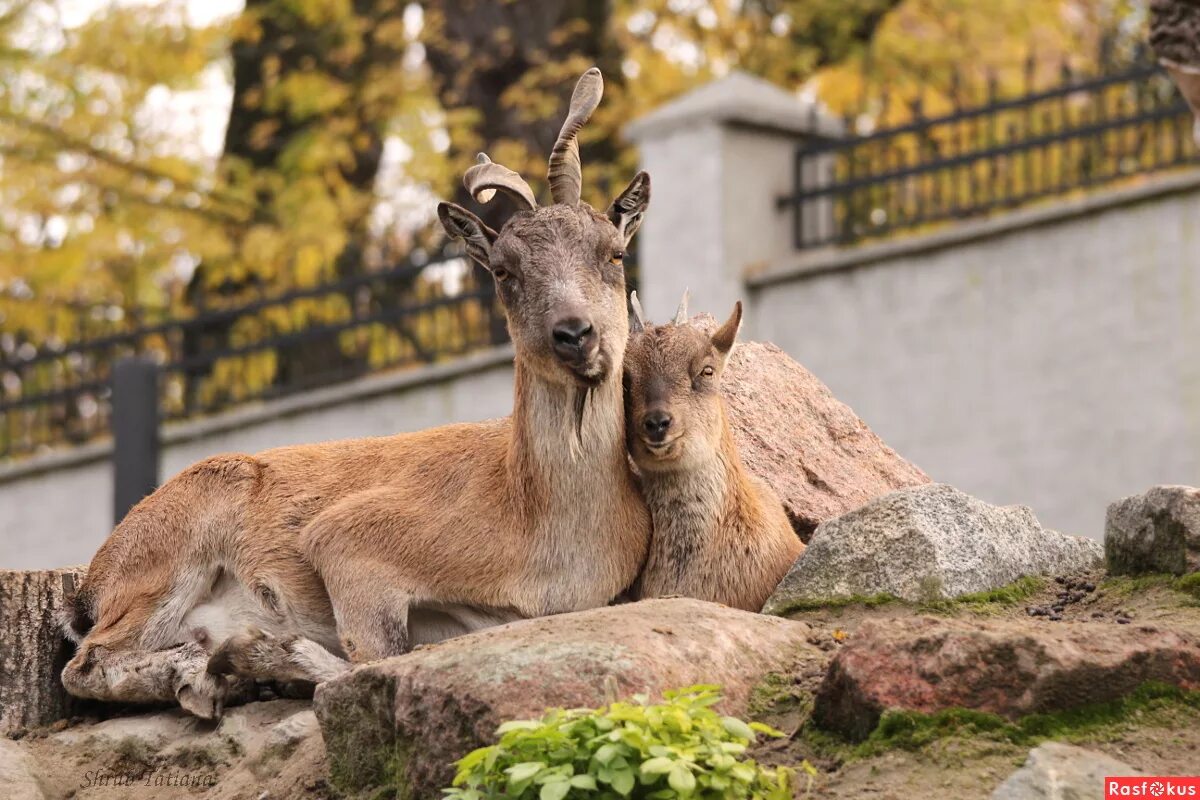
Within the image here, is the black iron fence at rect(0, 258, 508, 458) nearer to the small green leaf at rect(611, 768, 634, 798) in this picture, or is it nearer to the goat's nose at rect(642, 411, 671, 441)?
the goat's nose at rect(642, 411, 671, 441)

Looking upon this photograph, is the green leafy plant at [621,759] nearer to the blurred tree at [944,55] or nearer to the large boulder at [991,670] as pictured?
the large boulder at [991,670]

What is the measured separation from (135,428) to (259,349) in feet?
4.72

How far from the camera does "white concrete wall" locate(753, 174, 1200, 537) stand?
43.6 ft

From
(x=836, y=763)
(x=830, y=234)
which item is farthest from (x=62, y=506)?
(x=836, y=763)

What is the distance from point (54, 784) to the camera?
6793 millimetres

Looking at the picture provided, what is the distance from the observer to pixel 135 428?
17234mm

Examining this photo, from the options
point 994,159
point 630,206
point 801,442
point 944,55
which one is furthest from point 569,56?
point 630,206

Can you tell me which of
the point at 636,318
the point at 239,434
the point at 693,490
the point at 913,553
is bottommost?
the point at 913,553

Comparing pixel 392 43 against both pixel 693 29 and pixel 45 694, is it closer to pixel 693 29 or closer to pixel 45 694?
pixel 693 29

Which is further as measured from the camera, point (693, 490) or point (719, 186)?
point (719, 186)

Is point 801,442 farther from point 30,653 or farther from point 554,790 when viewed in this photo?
point 554,790

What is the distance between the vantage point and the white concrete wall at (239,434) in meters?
16.0

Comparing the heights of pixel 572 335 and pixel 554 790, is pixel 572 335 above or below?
above

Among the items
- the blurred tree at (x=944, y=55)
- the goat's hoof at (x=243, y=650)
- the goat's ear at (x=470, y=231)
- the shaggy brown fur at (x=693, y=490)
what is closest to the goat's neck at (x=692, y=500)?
the shaggy brown fur at (x=693, y=490)
